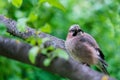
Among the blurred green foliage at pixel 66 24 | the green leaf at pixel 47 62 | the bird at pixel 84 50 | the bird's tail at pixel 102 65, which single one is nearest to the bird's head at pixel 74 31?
the bird at pixel 84 50

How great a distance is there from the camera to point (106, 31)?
542 cm

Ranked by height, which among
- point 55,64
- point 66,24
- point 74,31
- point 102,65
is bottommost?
point 55,64

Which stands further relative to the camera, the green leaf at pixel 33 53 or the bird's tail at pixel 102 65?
the bird's tail at pixel 102 65

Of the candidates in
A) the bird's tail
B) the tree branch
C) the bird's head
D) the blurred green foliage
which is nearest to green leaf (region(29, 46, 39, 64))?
the tree branch

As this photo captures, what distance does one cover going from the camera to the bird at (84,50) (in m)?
2.69

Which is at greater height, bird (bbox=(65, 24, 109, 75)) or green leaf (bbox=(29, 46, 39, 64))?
bird (bbox=(65, 24, 109, 75))

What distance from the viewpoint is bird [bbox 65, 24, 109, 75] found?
2.69 meters

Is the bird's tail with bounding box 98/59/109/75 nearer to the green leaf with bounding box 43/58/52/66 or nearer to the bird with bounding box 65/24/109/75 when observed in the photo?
the bird with bounding box 65/24/109/75

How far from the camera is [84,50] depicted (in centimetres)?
278

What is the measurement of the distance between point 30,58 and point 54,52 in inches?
4.4

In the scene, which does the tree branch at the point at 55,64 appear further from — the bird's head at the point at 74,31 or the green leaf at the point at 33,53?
the bird's head at the point at 74,31

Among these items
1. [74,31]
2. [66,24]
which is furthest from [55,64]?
[66,24]

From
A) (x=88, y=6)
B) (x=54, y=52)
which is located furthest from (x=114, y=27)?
(x=54, y=52)

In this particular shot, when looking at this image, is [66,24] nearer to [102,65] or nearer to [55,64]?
[102,65]
